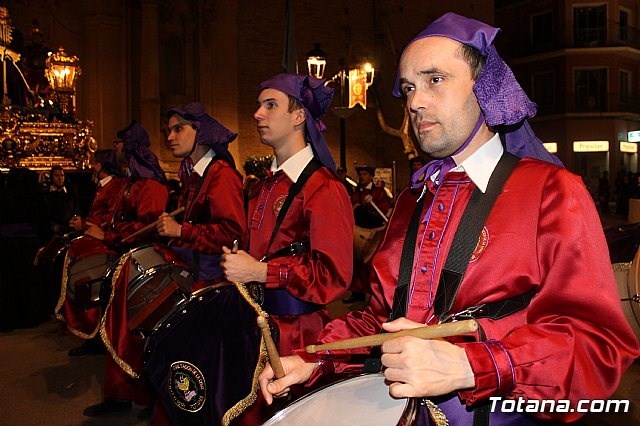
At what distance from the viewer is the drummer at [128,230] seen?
389 cm

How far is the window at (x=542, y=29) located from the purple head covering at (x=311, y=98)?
33.7 m

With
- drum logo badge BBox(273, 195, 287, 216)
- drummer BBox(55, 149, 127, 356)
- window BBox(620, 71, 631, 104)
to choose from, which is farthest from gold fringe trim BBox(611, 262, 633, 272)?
window BBox(620, 71, 631, 104)

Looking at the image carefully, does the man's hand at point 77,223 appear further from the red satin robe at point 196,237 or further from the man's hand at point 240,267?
the man's hand at point 240,267

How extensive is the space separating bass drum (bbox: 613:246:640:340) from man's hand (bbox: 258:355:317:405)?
2475mm

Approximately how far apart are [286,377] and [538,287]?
81cm

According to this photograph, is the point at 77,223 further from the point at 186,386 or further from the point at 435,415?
the point at 435,415

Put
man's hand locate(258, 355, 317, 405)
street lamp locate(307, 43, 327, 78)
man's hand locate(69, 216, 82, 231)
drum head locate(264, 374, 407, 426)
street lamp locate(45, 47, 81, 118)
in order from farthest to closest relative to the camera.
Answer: street lamp locate(307, 43, 327, 78)
street lamp locate(45, 47, 81, 118)
man's hand locate(69, 216, 82, 231)
man's hand locate(258, 355, 317, 405)
drum head locate(264, 374, 407, 426)

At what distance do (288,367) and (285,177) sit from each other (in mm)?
1653

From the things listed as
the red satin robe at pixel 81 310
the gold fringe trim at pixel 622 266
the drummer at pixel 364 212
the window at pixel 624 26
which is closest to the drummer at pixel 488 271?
the gold fringe trim at pixel 622 266

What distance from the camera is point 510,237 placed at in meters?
1.63

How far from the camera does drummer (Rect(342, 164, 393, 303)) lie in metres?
7.35

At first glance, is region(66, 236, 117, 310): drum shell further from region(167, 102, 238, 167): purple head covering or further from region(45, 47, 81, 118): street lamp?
region(45, 47, 81, 118): street lamp

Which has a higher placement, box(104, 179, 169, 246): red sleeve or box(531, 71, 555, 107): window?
box(531, 71, 555, 107): window

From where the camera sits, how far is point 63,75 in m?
10.4
